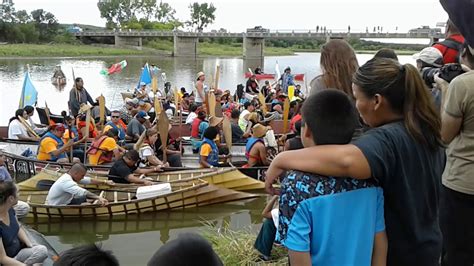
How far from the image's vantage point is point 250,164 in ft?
28.8

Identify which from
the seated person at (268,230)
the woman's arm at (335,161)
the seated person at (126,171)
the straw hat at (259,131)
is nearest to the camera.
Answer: the woman's arm at (335,161)

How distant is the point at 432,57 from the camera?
2.59 m

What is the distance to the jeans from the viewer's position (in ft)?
14.6

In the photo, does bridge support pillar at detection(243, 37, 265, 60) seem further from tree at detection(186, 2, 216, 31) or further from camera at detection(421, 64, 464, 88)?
camera at detection(421, 64, 464, 88)

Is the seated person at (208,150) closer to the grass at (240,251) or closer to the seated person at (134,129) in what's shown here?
the seated person at (134,129)

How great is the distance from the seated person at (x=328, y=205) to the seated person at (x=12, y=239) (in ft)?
9.97

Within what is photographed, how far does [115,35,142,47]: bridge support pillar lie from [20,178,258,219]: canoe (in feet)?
193

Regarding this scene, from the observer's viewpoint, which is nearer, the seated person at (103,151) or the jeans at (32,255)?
the jeans at (32,255)

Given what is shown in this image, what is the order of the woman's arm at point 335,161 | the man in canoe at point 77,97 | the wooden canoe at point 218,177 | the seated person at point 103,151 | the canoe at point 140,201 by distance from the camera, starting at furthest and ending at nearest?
the man in canoe at point 77,97
the seated person at point 103,151
the wooden canoe at point 218,177
the canoe at point 140,201
the woman's arm at point 335,161

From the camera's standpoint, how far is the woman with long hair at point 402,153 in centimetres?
185

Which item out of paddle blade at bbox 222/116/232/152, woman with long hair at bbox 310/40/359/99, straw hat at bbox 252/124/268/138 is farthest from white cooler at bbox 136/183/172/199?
woman with long hair at bbox 310/40/359/99

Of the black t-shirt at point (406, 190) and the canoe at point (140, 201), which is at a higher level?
the black t-shirt at point (406, 190)

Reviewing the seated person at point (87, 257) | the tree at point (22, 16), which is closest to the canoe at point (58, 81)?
the seated person at point (87, 257)

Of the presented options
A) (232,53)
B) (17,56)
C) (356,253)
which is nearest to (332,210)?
(356,253)
